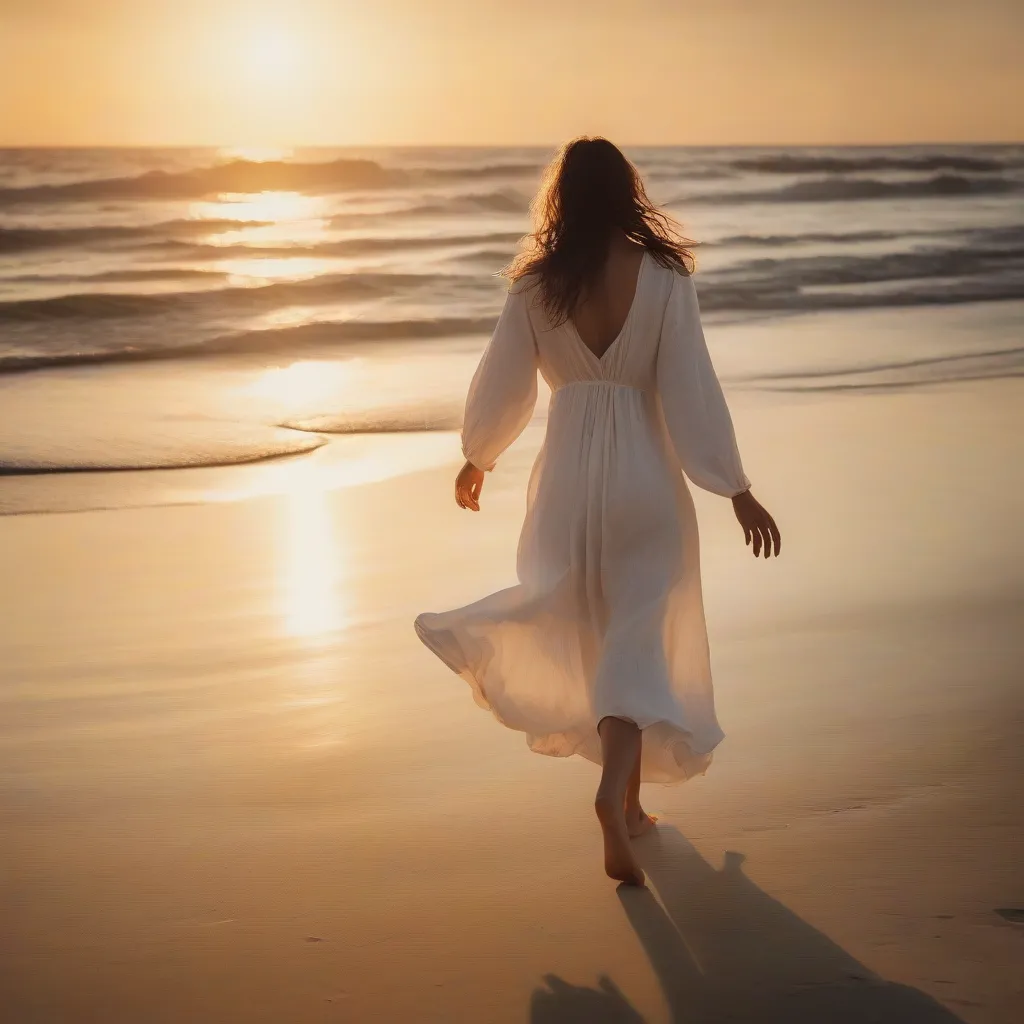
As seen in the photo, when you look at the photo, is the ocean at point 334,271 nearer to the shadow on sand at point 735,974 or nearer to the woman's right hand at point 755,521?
the woman's right hand at point 755,521

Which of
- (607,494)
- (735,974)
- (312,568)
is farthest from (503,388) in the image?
(312,568)

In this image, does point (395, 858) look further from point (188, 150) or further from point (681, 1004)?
point (188, 150)

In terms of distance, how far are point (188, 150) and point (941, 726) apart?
31267 millimetres

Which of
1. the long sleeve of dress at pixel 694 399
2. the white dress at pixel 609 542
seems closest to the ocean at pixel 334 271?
the white dress at pixel 609 542

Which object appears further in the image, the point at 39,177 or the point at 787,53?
the point at 787,53

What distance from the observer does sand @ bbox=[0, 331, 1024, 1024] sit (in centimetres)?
275

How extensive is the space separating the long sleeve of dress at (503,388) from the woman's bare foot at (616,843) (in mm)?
913

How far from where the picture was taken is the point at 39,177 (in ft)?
94.3

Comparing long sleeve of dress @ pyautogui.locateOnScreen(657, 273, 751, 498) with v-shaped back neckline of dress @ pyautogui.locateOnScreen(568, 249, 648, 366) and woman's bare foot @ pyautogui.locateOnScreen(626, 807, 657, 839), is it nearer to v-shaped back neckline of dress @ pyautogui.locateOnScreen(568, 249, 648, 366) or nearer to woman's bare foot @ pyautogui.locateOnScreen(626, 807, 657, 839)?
v-shaped back neckline of dress @ pyautogui.locateOnScreen(568, 249, 648, 366)

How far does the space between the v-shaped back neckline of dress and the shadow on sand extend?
121 centimetres

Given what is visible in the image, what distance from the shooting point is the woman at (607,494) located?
330cm

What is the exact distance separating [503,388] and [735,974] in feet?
4.90

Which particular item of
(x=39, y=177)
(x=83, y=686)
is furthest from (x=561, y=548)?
(x=39, y=177)

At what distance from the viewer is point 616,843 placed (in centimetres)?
312
